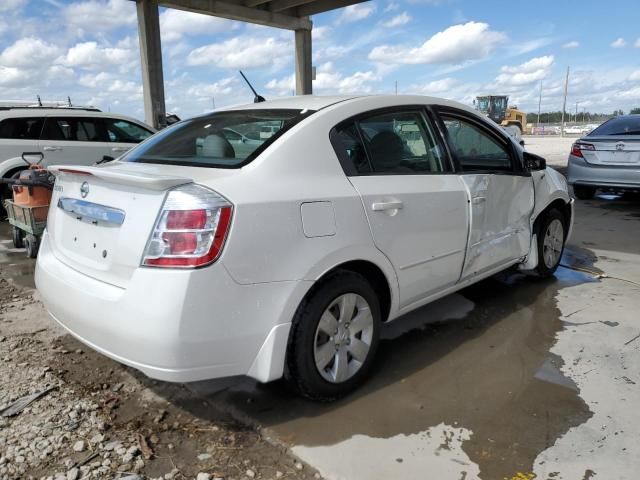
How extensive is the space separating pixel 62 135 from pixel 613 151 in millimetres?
8693

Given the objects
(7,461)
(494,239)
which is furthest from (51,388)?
(494,239)

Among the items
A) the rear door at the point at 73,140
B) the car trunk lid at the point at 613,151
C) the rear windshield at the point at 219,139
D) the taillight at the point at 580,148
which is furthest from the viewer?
the rear door at the point at 73,140

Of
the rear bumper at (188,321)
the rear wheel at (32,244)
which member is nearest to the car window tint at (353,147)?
the rear bumper at (188,321)

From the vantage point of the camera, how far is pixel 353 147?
9.41 feet

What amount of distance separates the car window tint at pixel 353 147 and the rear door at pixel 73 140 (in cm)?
694

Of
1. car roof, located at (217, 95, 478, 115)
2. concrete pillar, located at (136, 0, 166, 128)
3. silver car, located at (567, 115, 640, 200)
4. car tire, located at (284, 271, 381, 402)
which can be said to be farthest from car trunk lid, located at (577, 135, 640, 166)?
concrete pillar, located at (136, 0, 166, 128)

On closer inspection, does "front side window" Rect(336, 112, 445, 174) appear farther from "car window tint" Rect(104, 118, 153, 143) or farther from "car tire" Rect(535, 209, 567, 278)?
"car window tint" Rect(104, 118, 153, 143)

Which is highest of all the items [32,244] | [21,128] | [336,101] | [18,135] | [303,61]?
[303,61]

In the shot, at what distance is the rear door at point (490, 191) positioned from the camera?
139 inches

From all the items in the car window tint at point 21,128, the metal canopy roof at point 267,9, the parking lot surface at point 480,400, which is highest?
the metal canopy roof at point 267,9

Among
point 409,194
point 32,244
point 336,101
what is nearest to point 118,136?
point 32,244

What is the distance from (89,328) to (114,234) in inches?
17.9

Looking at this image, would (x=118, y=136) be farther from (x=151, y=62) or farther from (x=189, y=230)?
(x=189, y=230)

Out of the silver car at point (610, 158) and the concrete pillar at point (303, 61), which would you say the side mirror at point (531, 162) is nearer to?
the silver car at point (610, 158)
